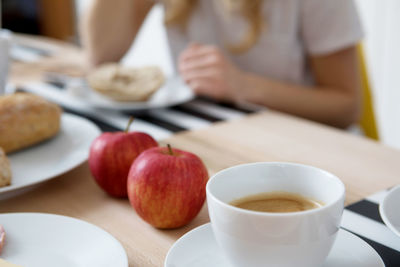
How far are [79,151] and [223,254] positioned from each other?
0.33 meters

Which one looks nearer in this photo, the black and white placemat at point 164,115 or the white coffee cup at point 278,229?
the white coffee cup at point 278,229

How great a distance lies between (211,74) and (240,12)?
0.32m

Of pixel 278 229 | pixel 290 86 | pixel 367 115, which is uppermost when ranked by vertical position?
pixel 278 229

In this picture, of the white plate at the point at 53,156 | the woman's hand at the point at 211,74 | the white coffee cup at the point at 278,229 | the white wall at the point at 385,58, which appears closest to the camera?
the white coffee cup at the point at 278,229

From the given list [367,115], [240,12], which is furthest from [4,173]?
[367,115]

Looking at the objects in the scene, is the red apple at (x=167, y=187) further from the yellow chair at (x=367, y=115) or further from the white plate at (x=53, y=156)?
the yellow chair at (x=367, y=115)

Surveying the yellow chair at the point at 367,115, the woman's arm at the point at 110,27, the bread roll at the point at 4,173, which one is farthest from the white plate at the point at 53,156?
the yellow chair at the point at 367,115

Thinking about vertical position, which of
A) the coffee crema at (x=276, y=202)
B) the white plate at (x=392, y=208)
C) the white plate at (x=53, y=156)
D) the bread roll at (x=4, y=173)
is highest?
the coffee crema at (x=276, y=202)

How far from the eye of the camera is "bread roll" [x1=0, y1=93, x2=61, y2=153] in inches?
25.9

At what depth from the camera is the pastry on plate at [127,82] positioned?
941 millimetres

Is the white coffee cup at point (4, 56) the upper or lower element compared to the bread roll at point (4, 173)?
upper

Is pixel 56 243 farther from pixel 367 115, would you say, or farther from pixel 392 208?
pixel 367 115

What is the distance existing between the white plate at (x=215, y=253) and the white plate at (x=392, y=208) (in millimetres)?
35

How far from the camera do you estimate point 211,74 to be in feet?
3.48
